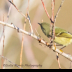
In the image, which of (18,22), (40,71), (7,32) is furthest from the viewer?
(18,22)

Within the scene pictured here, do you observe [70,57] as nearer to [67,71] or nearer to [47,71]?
[67,71]

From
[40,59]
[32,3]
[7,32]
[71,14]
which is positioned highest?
[71,14]

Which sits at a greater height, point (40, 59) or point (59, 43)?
point (59, 43)

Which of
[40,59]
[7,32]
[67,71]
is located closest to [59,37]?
[67,71]

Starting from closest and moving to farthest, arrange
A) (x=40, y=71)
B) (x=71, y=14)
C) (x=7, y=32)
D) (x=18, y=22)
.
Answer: (x=40, y=71) < (x=7, y=32) < (x=18, y=22) < (x=71, y=14)

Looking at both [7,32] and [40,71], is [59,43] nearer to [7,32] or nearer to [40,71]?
[40,71]

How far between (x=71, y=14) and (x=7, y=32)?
10.0 feet

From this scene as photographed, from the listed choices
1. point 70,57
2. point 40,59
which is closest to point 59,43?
point 70,57

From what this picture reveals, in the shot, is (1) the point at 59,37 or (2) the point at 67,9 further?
(2) the point at 67,9

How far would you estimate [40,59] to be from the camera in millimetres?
4453

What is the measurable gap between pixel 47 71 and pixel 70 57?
37 centimetres

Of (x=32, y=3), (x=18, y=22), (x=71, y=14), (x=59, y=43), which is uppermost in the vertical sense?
(x=71, y=14)

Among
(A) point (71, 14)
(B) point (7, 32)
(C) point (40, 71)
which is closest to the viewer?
(C) point (40, 71)

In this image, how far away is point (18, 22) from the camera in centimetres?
224
